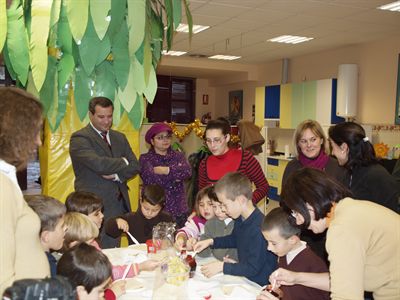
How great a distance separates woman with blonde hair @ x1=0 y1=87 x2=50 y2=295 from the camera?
0.81m

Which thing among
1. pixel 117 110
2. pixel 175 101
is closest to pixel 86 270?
pixel 117 110

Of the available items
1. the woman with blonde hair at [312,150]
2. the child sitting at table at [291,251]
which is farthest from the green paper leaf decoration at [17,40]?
the woman with blonde hair at [312,150]

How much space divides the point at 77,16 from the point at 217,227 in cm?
176

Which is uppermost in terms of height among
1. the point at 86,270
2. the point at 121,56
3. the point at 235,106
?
the point at 235,106

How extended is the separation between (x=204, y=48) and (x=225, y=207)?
5898 mm

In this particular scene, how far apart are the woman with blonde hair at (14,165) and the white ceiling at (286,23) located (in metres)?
3.94

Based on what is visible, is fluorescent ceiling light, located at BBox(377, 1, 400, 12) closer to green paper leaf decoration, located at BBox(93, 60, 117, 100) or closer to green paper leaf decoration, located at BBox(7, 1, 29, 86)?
green paper leaf decoration, located at BBox(93, 60, 117, 100)

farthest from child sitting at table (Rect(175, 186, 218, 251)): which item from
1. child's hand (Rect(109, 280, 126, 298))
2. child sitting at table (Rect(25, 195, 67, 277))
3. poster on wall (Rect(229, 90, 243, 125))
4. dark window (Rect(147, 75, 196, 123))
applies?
dark window (Rect(147, 75, 196, 123))

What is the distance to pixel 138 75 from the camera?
85cm

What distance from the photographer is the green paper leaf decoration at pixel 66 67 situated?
81cm

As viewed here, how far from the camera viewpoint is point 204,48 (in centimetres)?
750

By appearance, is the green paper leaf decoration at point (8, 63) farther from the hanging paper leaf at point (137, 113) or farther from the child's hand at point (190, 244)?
the child's hand at point (190, 244)

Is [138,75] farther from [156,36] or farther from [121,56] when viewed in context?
[156,36]

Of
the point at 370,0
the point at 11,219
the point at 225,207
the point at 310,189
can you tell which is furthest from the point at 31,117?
the point at 370,0
